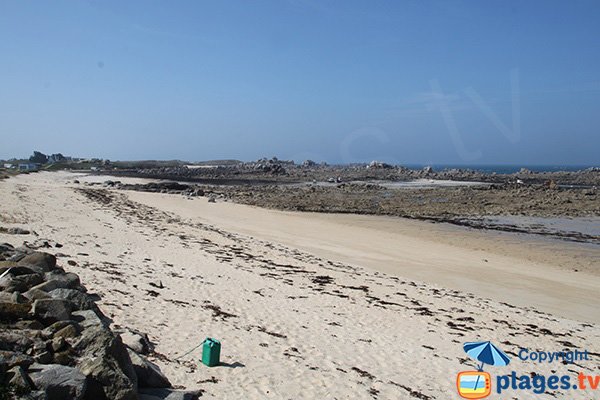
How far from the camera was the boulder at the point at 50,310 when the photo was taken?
5.23 meters

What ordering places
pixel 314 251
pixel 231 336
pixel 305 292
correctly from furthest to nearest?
pixel 314 251, pixel 305 292, pixel 231 336

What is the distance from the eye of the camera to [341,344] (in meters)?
7.78

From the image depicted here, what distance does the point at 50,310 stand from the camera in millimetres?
5285

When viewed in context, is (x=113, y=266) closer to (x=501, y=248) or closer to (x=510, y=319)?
(x=510, y=319)

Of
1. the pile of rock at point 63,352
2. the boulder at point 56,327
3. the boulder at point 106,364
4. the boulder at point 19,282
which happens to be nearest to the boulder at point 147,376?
the pile of rock at point 63,352

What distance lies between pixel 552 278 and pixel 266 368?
12792 mm

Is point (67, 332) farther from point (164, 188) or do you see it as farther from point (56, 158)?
point (56, 158)

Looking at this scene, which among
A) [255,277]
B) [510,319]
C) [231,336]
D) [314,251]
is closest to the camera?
[231,336]

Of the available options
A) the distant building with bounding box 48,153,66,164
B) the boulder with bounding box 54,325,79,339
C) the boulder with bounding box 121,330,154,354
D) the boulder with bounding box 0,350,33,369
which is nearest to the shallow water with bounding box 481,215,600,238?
the boulder with bounding box 121,330,154,354

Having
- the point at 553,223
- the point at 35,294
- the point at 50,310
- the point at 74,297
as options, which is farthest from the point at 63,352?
the point at 553,223

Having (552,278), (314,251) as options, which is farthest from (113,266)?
(552,278)

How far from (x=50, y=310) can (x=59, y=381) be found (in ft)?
5.56

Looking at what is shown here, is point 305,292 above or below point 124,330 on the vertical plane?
below

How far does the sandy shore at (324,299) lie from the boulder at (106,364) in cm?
121
